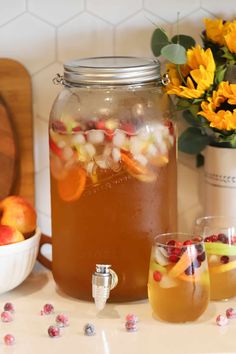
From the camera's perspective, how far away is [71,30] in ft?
5.05

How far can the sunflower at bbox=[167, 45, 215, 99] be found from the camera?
4.58ft

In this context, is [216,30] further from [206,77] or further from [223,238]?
[223,238]

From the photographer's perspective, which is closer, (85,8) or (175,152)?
(175,152)

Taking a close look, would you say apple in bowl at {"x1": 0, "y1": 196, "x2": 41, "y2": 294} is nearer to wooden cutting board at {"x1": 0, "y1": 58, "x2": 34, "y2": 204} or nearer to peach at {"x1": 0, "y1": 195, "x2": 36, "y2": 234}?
peach at {"x1": 0, "y1": 195, "x2": 36, "y2": 234}

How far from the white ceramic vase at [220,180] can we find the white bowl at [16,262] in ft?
1.16

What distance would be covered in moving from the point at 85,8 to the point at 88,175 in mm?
378

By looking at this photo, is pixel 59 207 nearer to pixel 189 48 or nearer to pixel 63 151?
pixel 63 151

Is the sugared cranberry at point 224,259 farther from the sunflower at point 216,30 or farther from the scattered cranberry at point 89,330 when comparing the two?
the sunflower at point 216,30

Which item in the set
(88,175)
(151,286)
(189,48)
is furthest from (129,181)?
(189,48)

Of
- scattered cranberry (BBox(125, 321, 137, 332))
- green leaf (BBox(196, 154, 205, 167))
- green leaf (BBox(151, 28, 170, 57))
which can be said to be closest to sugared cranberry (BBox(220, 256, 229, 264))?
scattered cranberry (BBox(125, 321, 137, 332))

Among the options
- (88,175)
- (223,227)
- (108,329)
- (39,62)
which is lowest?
(108,329)

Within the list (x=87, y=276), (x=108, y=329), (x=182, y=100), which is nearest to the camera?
(x=108, y=329)

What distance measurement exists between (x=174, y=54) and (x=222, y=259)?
37 centimetres

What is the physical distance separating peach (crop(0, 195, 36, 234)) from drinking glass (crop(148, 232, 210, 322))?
0.26m
